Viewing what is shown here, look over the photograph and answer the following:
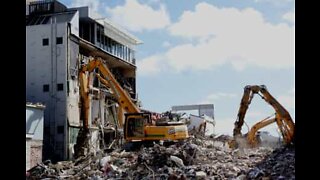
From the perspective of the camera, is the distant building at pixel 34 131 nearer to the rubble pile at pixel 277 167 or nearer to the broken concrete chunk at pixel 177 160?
the broken concrete chunk at pixel 177 160

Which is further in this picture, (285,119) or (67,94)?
(67,94)

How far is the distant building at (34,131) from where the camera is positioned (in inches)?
823

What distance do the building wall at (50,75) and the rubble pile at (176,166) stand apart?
3.79 m

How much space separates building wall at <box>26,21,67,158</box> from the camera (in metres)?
24.4

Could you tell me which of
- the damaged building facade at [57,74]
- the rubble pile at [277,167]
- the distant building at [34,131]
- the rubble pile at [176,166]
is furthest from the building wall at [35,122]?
the rubble pile at [277,167]

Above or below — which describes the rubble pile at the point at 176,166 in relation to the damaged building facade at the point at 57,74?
below

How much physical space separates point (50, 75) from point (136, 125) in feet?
22.5

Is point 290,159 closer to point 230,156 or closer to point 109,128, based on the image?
point 230,156

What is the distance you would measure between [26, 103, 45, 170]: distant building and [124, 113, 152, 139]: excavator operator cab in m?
4.17

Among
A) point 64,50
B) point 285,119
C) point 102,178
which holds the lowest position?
point 102,178

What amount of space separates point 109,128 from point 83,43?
517 cm

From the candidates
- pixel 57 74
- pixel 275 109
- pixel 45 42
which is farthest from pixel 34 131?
pixel 275 109
